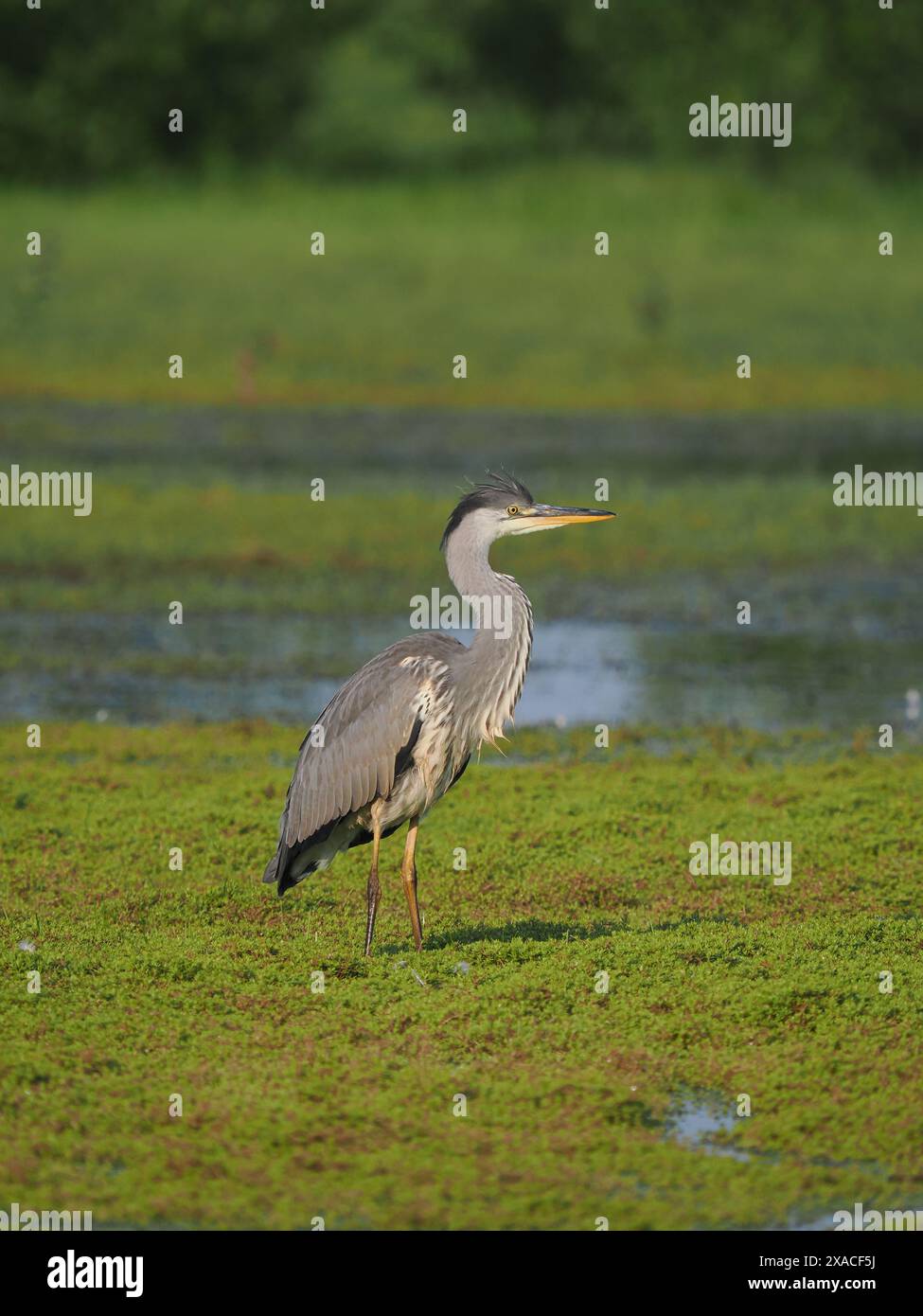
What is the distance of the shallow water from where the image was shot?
44.0 feet

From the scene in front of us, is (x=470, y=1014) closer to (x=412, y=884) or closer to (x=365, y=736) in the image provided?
(x=412, y=884)

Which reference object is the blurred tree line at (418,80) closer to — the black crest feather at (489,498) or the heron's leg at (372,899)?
the black crest feather at (489,498)

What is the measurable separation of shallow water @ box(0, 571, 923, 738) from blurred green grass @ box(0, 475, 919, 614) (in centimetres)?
65

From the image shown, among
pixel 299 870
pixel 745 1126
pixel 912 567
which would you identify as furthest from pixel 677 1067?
pixel 912 567

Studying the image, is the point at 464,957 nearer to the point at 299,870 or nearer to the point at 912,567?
the point at 299,870

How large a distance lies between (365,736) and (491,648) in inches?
24.2

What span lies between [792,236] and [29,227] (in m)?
13.1

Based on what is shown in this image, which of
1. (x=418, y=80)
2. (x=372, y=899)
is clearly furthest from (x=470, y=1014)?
(x=418, y=80)

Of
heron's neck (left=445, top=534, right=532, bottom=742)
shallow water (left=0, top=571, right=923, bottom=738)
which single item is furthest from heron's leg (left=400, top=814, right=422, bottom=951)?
shallow water (left=0, top=571, right=923, bottom=738)

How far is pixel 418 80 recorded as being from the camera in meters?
46.4

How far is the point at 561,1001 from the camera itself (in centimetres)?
757

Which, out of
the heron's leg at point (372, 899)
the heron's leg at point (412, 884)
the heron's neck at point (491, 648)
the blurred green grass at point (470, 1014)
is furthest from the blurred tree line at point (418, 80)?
the heron's leg at point (372, 899)

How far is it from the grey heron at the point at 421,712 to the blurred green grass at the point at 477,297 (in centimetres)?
1859

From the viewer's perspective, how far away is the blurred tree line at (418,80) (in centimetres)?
4269
